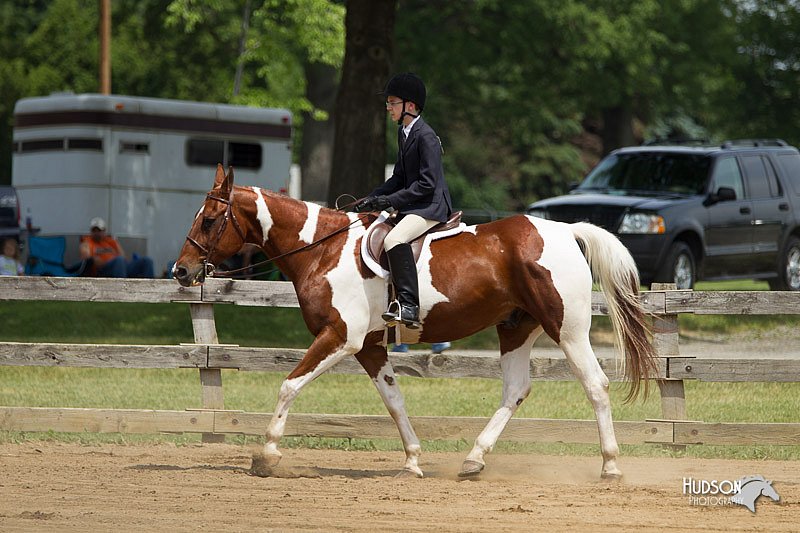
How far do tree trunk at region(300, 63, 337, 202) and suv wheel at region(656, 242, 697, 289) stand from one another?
1688cm

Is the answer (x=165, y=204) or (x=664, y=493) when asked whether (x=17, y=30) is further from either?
(x=664, y=493)

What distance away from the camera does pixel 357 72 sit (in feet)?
59.5

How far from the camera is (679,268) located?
17.0 meters

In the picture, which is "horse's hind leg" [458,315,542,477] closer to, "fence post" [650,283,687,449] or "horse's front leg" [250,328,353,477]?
"horse's front leg" [250,328,353,477]

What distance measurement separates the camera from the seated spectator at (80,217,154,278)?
58.6ft

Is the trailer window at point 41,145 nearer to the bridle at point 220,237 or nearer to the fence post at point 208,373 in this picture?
the fence post at point 208,373

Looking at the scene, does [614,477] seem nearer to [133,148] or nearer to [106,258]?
[106,258]

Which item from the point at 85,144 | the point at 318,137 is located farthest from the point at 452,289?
the point at 318,137

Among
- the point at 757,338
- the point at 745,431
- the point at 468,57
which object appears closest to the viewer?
the point at 745,431

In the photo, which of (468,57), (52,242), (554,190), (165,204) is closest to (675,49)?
(468,57)

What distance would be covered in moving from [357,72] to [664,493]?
1118cm

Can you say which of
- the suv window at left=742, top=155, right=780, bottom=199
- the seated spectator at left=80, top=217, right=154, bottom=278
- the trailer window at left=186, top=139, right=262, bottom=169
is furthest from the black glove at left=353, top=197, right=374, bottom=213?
the trailer window at left=186, top=139, right=262, bottom=169

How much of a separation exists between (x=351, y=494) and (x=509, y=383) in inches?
65.4

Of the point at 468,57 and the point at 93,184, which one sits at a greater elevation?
the point at 468,57
